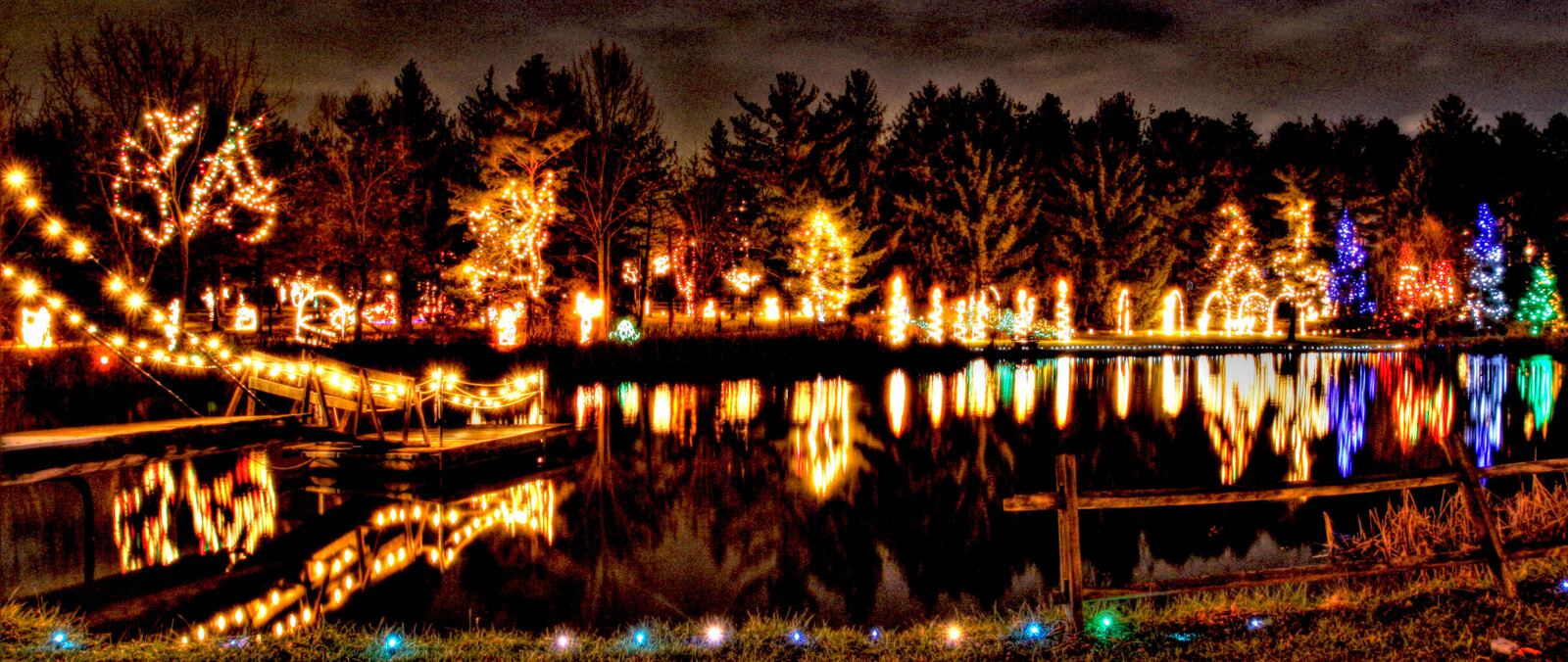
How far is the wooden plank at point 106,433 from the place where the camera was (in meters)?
12.5

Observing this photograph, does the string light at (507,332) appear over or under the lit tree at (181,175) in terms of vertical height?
under

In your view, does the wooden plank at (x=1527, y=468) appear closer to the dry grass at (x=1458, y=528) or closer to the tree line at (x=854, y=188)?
the dry grass at (x=1458, y=528)

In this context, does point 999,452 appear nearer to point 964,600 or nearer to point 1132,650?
point 964,600

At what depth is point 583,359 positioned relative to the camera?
29.4 metres

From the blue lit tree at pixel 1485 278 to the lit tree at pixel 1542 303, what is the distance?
137 cm

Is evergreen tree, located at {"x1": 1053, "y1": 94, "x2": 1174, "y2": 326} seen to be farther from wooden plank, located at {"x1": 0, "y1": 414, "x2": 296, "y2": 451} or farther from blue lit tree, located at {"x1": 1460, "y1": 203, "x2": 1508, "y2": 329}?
wooden plank, located at {"x1": 0, "y1": 414, "x2": 296, "y2": 451}

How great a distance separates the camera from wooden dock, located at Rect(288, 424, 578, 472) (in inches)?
576

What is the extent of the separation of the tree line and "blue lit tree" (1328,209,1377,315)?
2.58ft

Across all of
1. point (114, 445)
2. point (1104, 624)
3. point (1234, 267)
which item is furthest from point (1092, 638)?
point (1234, 267)

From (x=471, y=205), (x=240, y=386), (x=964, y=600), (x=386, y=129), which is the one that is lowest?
(x=964, y=600)

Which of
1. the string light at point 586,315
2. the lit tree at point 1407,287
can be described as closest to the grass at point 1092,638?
the string light at point 586,315

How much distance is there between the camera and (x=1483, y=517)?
7.36 m

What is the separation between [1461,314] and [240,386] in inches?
2075

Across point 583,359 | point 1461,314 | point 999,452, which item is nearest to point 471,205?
point 583,359
